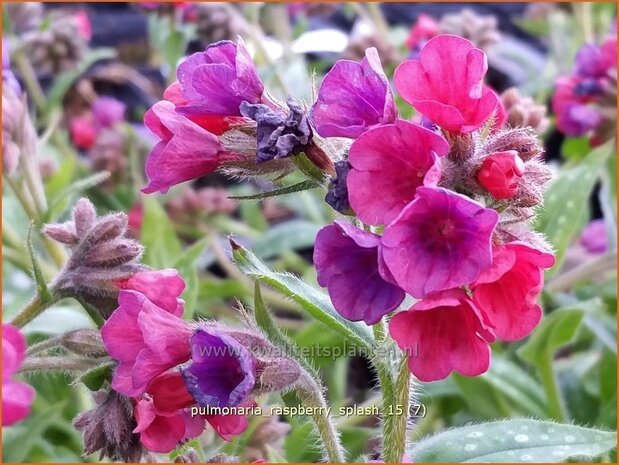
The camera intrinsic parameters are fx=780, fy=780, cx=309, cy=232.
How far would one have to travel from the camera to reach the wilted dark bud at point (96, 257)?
1.05 metres

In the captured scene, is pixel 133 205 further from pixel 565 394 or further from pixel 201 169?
pixel 201 169

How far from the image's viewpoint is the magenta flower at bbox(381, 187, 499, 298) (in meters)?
0.75

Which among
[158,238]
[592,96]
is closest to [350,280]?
[158,238]

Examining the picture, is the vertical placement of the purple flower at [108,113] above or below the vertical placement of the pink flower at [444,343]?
below

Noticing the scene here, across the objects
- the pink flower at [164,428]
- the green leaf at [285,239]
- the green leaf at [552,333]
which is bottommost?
the green leaf at [285,239]

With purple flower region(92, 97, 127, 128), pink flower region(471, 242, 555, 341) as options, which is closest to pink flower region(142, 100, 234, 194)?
pink flower region(471, 242, 555, 341)

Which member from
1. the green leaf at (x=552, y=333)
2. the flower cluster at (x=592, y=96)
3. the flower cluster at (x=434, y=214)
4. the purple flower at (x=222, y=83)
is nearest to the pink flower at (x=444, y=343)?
the flower cluster at (x=434, y=214)

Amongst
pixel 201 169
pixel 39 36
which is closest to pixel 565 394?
pixel 201 169

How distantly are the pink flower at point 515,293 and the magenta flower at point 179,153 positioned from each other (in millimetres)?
347

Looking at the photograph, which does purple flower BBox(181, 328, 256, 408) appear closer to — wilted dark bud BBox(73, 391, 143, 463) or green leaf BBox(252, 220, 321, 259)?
wilted dark bud BBox(73, 391, 143, 463)

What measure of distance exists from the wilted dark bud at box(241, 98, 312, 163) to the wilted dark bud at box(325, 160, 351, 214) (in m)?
0.06

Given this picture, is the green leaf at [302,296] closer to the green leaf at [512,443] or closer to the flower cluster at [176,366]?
the flower cluster at [176,366]

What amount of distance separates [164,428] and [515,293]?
1.43 feet

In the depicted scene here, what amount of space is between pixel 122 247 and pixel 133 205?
1474 mm
